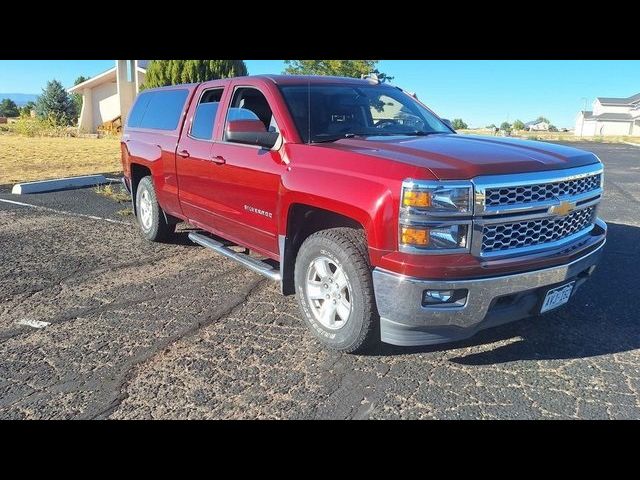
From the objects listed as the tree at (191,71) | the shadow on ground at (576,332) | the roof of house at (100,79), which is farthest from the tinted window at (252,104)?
the roof of house at (100,79)

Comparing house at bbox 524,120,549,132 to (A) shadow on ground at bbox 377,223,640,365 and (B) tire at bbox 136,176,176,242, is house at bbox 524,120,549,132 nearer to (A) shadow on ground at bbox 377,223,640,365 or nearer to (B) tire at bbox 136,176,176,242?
(B) tire at bbox 136,176,176,242

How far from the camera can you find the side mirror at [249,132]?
405 cm

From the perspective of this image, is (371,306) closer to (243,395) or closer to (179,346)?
(243,395)

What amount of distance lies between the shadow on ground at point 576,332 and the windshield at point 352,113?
5.89 feet

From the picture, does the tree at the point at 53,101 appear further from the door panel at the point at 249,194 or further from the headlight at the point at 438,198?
the headlight at the point at 438,198

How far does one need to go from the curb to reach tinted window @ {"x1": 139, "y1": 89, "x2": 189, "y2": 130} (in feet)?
16.5

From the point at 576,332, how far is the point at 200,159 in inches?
145

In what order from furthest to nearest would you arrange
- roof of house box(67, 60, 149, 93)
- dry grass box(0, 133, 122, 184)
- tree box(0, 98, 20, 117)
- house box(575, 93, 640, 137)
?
house box(575, 93, 640, 137) → tree box(0, 98, 20, 117) → roof of house box(67, 60, 149, 93) → dry grass box(0, 133, 122, 184)

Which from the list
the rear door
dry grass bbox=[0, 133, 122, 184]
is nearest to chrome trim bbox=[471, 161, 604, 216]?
the rear door

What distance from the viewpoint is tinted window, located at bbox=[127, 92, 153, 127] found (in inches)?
269

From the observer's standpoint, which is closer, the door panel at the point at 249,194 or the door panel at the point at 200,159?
the door panel at the point at 249,194

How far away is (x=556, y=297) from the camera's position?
352 cm

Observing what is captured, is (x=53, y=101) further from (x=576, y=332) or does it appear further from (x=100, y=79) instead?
(x=576, y=332)

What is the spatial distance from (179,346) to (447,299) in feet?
6.52
